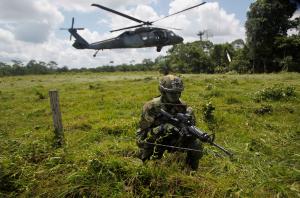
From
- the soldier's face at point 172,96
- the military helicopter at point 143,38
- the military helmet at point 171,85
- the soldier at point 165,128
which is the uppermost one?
the military helicopter at point 143,38

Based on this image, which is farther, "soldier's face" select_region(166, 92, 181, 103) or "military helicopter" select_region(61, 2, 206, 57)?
"military helicopter" select_region(61, 2, 206, 57)

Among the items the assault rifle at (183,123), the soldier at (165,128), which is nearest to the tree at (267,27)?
the soldier at (165,128)

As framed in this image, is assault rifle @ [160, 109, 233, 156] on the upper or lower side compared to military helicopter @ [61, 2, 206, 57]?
lower

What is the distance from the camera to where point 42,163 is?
5.76 m

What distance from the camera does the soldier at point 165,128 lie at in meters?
5.70

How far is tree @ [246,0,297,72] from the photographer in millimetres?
41938

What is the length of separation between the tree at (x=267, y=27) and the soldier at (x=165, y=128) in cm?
3880

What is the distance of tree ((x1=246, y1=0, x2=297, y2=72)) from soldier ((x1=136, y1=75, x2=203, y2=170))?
38.8 m

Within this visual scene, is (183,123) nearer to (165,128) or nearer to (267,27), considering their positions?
(165,128)

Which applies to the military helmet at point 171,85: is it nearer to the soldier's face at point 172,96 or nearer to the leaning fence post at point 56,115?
the soldier's face at point 172,96

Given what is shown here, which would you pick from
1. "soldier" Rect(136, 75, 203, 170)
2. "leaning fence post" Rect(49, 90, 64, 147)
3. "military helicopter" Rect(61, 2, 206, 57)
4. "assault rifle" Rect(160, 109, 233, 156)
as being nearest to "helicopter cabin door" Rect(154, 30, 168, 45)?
"military helicopter" Rect(61, 2, 206, 57)

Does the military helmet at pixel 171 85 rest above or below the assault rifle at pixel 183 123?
above

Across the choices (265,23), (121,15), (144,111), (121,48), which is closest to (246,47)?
(265,23)

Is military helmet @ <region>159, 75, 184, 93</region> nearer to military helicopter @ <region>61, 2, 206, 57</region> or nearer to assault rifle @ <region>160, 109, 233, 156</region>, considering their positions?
assault rifle @ <region>160, 109, 233, 156</region>
